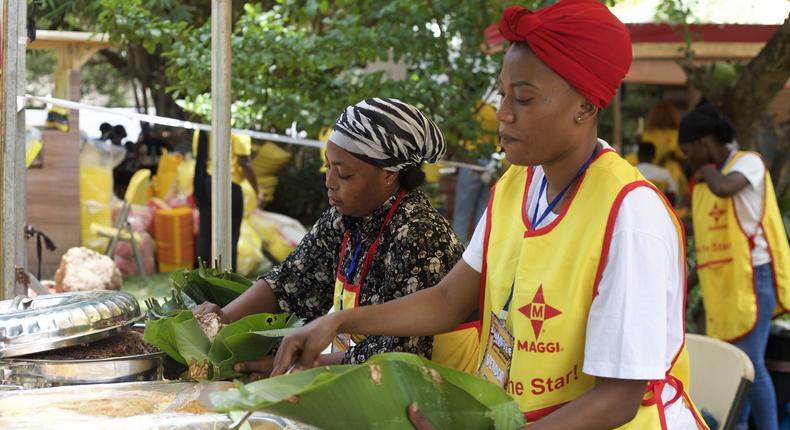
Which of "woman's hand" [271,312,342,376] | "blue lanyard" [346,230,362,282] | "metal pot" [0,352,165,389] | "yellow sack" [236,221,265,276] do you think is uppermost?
"blue lanyard" [346,230,362,282]

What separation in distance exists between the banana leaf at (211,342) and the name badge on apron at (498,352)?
1.45ft

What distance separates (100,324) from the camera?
2.05 meters

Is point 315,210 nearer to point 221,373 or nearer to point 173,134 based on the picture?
point 173,134

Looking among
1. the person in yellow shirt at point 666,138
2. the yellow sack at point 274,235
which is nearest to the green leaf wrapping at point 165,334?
the person in yellow shirt at point 666,138

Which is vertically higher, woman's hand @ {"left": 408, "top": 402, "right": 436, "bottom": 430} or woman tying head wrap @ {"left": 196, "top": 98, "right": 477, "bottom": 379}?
woman tying head wrap @ {"left": 196, "top": 98, "right": 477, "bottom": 379}

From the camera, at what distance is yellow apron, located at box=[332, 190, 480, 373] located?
7.25ft

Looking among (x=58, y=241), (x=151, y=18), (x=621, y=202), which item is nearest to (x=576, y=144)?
(x=621, y=202)

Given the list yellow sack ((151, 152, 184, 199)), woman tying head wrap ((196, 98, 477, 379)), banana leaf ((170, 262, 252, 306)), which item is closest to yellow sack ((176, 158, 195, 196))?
yellow sack ((151, 152, 184, 199))

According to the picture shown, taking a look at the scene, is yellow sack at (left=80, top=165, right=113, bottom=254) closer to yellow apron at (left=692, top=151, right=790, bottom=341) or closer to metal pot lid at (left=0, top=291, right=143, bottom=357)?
yellow apron at (left=692, top=151, right=790, bottom=341)

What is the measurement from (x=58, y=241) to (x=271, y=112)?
4.71 meters

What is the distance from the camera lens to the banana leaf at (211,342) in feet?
6.56

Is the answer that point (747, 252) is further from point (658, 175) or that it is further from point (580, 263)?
point (658, 175)

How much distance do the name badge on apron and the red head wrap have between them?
0.38 m

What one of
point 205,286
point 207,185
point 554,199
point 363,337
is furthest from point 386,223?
point 207,185
